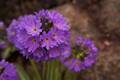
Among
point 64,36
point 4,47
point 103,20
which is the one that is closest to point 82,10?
point 103,20

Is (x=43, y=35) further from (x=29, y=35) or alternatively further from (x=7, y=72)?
(x=7, y=72)

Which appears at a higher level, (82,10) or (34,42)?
(34,42)

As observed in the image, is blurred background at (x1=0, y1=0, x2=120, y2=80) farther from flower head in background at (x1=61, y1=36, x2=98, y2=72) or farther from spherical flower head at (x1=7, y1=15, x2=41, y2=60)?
spherical flower head at (x1=7, y1=15, x2=41, y2=60)

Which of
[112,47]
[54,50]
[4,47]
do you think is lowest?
[112,47]

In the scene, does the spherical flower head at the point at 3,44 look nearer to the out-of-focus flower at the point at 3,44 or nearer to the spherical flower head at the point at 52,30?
the out-of-focus flower at the point at 3,44

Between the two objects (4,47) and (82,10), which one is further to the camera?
(82,10)

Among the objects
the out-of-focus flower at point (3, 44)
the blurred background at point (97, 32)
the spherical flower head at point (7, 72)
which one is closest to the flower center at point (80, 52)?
the blurred background at point (97, 32)

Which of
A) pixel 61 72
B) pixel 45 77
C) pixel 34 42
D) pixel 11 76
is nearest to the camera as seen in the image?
pixel 34 42

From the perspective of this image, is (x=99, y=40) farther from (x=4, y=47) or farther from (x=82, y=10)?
(x=4, y=47)

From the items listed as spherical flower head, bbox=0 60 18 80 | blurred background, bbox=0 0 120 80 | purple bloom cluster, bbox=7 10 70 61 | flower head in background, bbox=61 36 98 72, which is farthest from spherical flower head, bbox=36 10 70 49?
blurred background, bbox=0 0 120 80
